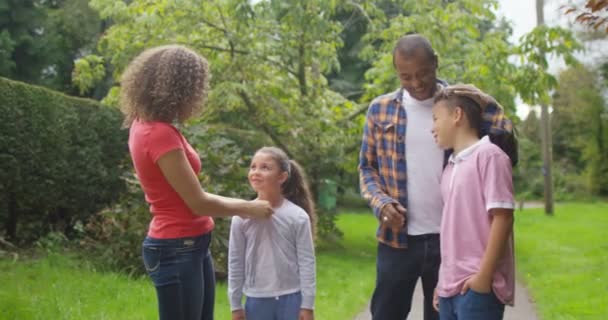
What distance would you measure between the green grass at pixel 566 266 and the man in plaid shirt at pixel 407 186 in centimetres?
360

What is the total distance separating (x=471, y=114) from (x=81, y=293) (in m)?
4.45

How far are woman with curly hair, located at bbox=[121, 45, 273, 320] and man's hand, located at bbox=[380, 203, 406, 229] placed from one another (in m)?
0.70

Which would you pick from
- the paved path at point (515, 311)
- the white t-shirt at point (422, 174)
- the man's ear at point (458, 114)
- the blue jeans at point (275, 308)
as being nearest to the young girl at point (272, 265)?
the blue jeans at point (275, 308)

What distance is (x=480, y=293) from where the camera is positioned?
2674mm

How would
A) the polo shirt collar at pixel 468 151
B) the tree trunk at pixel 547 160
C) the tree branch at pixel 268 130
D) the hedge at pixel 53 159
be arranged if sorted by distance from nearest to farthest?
the polo shirt collar at pixel 468 151
the hedge at pixel 53 159
the tree branch at pixel 268 130
the tree trunk at pixel 547 160

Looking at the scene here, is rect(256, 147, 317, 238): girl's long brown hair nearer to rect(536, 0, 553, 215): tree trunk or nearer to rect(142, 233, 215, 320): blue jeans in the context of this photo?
rect(142, 233, 215, 320): blue jeans

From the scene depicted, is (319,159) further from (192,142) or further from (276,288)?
(276,288)

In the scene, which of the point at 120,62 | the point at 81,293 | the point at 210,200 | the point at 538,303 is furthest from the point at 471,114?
the point at 120,62

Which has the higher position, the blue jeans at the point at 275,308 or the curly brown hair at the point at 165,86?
the curly brown hair at the point at 165,86

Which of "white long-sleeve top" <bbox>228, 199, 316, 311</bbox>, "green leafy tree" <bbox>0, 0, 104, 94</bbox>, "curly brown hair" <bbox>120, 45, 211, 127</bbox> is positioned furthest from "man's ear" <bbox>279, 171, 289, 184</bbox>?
"green leafy tree" <bbox>0, 0, 104, 94</bbox>

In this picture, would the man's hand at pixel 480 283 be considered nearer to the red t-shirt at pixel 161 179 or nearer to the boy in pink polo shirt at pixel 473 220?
the boy in pink polo shirt at pixel 473 220

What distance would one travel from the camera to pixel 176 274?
2938 millimetres

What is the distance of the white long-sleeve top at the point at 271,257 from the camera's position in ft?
11.0

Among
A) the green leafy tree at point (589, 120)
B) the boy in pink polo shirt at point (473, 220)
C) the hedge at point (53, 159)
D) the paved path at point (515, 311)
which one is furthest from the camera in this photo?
the green leafy tree at point (589, 120)
